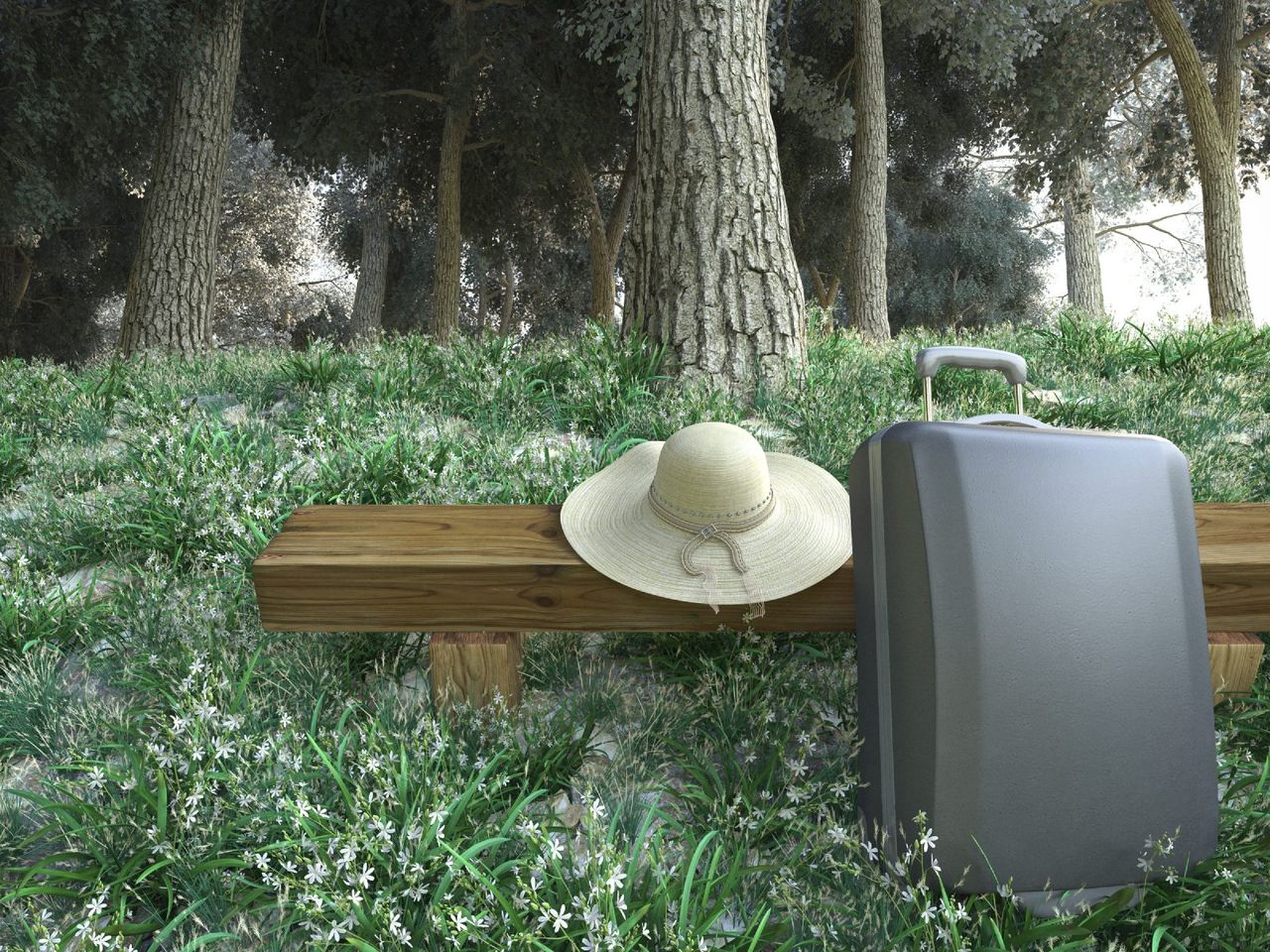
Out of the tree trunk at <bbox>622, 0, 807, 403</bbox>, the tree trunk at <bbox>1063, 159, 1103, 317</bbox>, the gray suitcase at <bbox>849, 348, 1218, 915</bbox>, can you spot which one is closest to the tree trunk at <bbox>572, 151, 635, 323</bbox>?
the tree trunk at <bbox>1063, 159, 1103, 317</bbox>

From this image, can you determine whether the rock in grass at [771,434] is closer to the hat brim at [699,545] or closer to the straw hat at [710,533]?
the hat brim at [699,545]

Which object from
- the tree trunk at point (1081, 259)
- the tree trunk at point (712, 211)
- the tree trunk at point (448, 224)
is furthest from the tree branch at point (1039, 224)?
the tree trunk at point (712, 211)

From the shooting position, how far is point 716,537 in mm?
2361

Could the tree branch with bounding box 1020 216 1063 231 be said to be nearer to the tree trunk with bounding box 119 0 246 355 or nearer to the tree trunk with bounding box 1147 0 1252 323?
the tree trunk with bounding box 1147 0 1252 323

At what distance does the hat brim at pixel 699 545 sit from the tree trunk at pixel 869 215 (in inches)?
307

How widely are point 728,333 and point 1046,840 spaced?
2.85 meters

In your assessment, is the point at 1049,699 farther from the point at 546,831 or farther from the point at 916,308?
the point at 916,308

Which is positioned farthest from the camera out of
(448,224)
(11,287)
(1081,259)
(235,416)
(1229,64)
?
(1081,259)

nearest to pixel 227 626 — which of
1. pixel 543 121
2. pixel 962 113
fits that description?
pixel 543 121

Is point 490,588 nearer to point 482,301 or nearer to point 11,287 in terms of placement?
point 11,287

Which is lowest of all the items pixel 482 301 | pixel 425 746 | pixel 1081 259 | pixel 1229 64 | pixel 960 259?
pixel 425 746

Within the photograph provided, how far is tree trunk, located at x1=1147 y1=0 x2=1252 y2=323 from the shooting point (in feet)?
33.1

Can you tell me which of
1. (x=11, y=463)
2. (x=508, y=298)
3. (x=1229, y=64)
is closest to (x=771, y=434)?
(x=11, y=463)

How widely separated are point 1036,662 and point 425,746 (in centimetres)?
133
